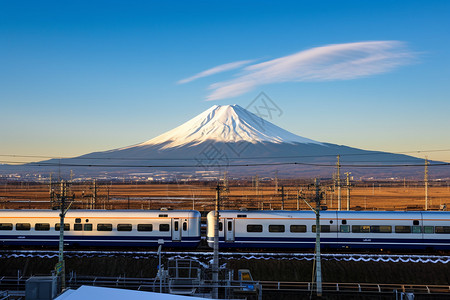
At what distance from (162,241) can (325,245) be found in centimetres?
1209

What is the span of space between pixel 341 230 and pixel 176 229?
12212 mm

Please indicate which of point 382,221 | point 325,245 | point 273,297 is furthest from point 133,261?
point 382,221

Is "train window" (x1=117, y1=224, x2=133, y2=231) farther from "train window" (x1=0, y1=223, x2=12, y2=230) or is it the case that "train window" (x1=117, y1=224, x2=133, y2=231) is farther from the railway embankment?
"train window" (x1=0, y1=223, x2=12, y2=230)

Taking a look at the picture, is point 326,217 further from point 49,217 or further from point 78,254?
point 49,217

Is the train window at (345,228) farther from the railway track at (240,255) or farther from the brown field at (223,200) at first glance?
the brown field at (223,200)

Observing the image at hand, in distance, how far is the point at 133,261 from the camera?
33.7 meters

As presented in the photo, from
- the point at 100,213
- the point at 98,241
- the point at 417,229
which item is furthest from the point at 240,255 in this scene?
the point at 417,229

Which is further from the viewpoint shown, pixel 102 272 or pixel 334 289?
pixel 102 272

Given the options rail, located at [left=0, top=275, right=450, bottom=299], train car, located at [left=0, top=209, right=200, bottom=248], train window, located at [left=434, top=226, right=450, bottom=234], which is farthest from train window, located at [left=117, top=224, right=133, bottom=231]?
train window, located at [left=434, top=226, right=450, bottom=234]

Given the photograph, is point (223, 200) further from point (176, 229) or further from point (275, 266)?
point (275, 266)

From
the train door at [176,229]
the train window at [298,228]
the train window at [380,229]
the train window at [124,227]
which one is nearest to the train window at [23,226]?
the train window at [124,227]

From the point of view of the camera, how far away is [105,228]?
116ft

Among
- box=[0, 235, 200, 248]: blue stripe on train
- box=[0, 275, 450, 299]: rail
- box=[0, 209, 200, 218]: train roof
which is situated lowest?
box=[0, 275, 450, 299]: rail

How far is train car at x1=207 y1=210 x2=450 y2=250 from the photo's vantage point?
34375mm
